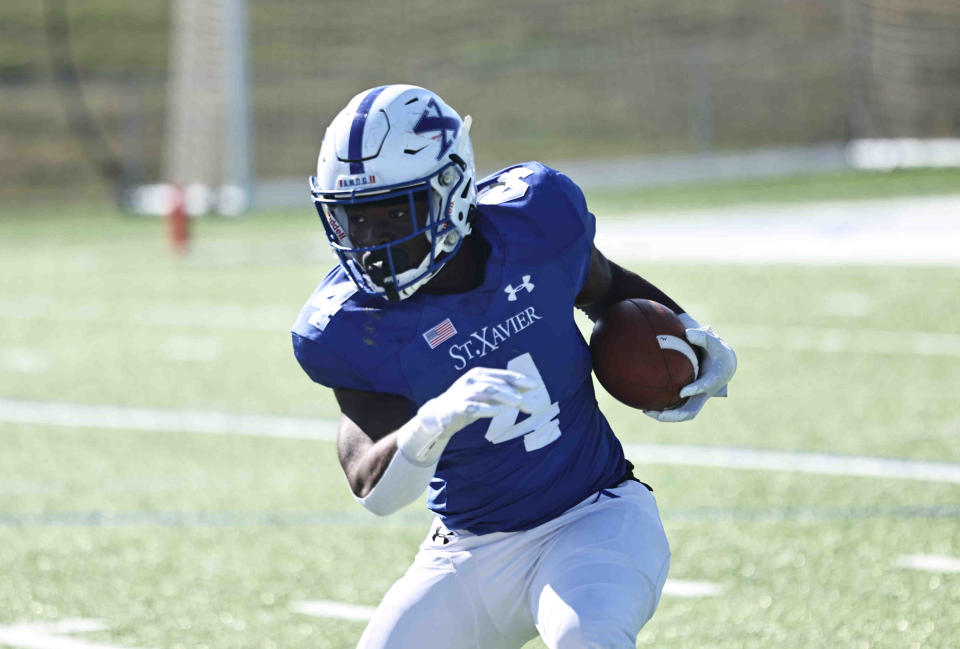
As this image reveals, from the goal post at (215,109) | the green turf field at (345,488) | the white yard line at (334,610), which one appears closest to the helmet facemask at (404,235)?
the green turf field at (345,488)

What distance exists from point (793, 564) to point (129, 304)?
842 cm

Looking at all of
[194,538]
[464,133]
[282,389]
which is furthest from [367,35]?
[464,133]

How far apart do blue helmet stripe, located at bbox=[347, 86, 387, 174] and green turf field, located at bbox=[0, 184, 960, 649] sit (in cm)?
171

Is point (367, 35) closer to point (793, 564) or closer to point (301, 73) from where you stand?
point (301, 73)

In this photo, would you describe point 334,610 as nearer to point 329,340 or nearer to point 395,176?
point 329,340

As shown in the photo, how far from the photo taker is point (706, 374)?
3521 mm

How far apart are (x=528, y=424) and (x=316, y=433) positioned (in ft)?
14.3

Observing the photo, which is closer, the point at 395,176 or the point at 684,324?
the point at 395,176

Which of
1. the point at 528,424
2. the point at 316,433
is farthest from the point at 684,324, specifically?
the point at 316,433

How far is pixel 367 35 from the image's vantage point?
21.3 m

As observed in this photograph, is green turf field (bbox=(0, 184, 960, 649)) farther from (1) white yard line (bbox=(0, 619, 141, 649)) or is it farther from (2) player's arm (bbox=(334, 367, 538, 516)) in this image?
(2) player's arm (bbox=(334, 367, 538, 516))

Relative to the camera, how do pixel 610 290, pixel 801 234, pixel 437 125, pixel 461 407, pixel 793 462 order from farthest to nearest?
pixel 801 234 → pixel 793 462 → pixel 610 290 → pixel 437 125 → pixel 461 407

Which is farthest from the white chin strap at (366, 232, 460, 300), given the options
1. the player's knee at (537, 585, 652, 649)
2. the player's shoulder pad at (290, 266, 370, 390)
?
the player's knee at (537, 585, 652, 649)

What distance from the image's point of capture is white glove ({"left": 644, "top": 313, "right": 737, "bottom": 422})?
11.5 ft
